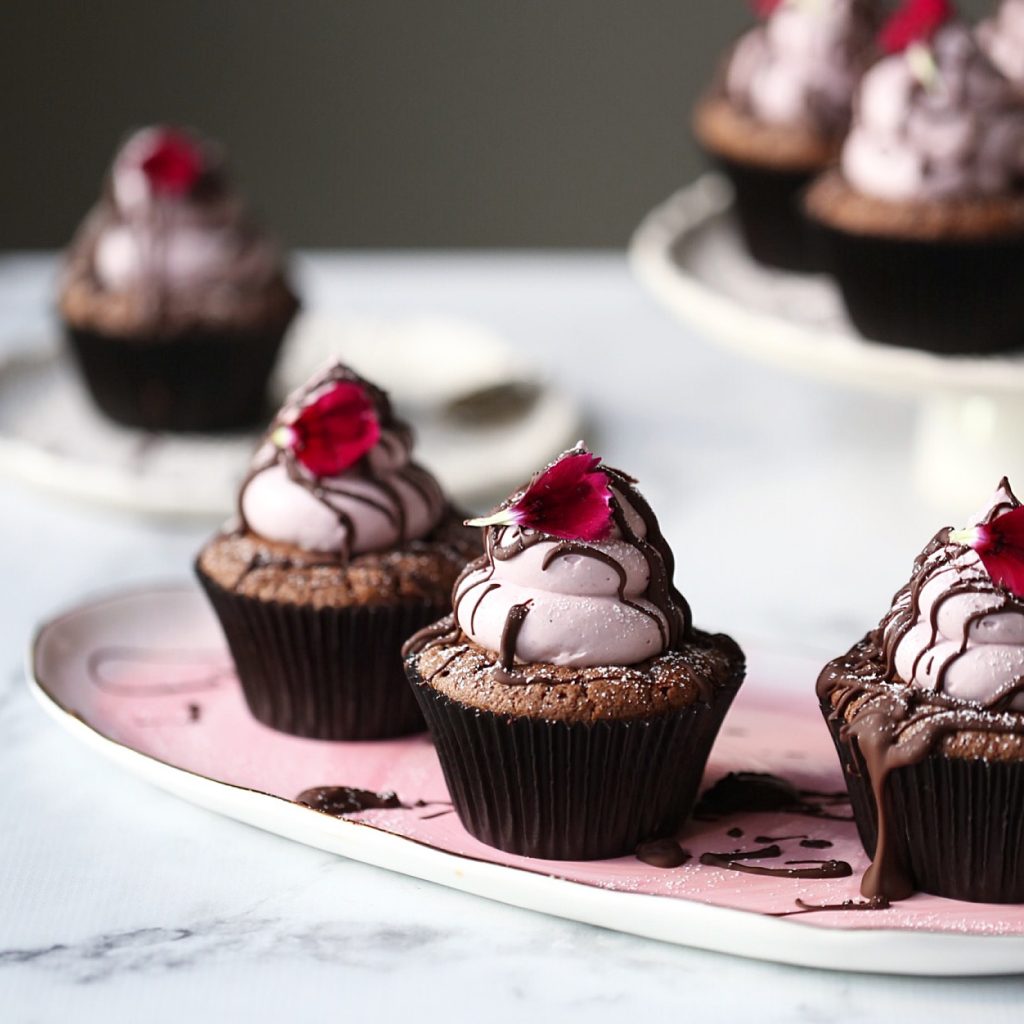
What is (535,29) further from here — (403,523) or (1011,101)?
(403,523)

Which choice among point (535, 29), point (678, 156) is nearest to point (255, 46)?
point (535, 29)

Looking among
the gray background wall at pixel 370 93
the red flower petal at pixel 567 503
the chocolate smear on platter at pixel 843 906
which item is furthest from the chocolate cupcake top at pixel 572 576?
the gray background wall at pixel 370 93

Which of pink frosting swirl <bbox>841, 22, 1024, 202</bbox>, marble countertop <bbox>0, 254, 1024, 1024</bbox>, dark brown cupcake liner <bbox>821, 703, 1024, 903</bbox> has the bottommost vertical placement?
marble countertop <bbox>0, 254, 1024, 1024</bbox>

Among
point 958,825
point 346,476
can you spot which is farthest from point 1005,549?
point 346,476

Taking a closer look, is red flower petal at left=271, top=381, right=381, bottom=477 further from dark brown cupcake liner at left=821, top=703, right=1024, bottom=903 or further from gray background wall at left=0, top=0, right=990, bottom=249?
gray background wall at left=0, top=0, right=990, bottom=249

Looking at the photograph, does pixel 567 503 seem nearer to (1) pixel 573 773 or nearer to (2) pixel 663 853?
(1) pixel 573 773

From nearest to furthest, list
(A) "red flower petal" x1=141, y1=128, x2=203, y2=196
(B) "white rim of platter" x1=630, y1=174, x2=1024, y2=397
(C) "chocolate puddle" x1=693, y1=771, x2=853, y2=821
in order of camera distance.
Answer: (C) "chocolate puddle" x1=693, y1=771, x2=853, y2=821 < (B) "white rim of platter" x1=630, y1=174, x2=1024, y2=397 < (A) "red flower petal" x1=141, y1=128, x2=203, y2=196

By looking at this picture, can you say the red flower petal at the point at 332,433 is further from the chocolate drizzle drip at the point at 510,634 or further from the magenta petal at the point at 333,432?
the chocolate drizzle drip at the point at 510,634

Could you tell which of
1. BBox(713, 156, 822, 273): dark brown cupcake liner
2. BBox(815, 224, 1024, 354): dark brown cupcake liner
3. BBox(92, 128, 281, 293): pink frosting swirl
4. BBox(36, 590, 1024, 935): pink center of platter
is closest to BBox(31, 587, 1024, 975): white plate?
→ BBox(36, 590, 1024, 935): pink center of platter
